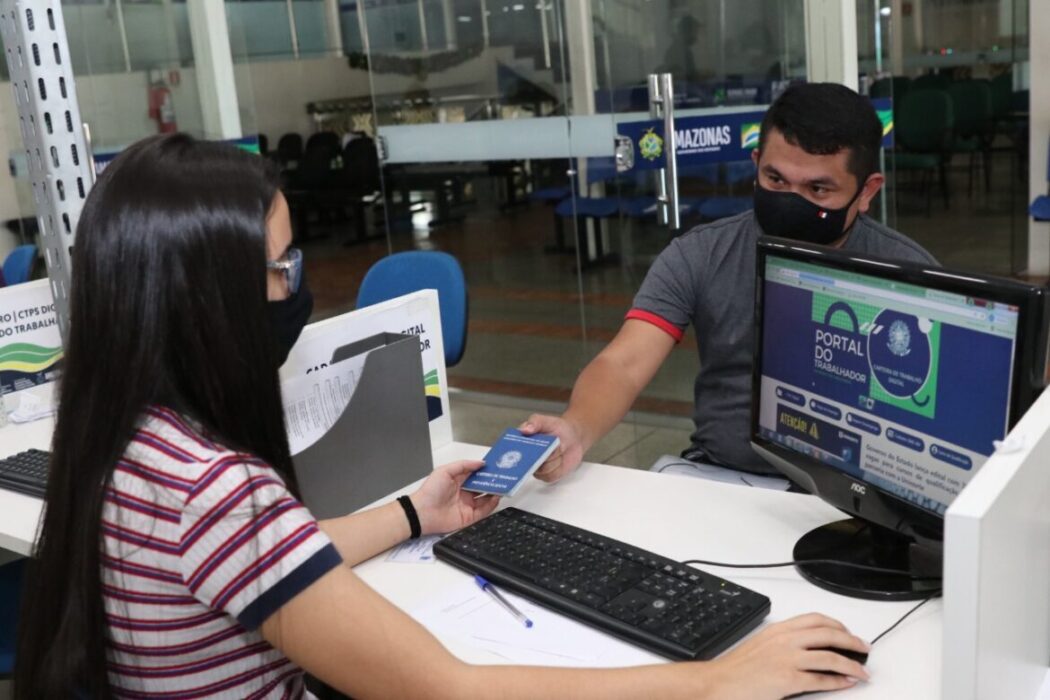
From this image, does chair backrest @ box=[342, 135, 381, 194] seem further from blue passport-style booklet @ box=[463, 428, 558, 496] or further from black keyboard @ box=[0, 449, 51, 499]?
blue passport-style booklet @ box=[463, 428, 558, 496]

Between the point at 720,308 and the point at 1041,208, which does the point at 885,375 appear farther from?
the point at 1041,208

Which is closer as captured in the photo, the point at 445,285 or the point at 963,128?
the point at 445,285

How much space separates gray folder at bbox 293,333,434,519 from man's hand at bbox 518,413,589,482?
0.67 ft

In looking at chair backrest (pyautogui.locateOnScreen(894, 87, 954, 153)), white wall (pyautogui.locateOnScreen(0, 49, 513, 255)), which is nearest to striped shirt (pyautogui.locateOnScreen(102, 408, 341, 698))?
white wall (pyautogui.locateOnScreen(0, 49, 513, 255))

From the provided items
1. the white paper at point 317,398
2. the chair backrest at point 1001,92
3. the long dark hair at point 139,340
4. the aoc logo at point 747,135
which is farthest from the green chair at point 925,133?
the long dark hair at point 139,340

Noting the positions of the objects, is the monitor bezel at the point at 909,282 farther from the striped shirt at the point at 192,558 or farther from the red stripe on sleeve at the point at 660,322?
the striped shirt at the point at 192,558

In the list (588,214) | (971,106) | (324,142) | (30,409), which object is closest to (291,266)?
(30,409)

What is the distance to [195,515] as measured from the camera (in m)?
1.00

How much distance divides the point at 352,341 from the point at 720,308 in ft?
2.37

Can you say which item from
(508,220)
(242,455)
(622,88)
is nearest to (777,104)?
(242,455)

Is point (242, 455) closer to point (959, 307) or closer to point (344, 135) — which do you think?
point (959, 307)

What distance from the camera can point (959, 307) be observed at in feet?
3.89

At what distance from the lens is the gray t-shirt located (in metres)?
2.08

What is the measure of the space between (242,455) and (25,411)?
1.52 m
